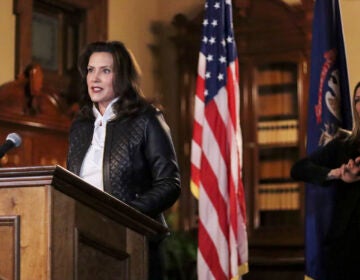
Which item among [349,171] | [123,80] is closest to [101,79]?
[123,80]

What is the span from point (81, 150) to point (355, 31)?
4259 millimetres

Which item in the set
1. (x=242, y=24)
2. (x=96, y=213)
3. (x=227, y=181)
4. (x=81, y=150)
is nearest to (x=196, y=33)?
(x=242, y=24)

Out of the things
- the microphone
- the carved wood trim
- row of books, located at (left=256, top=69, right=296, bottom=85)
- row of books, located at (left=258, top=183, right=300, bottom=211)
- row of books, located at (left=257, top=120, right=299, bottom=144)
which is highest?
row of books, located at (left=256, top=69, right=296, bottom=85)

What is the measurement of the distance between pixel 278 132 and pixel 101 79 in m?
4.03

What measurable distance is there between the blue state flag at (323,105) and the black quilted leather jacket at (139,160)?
1764mm

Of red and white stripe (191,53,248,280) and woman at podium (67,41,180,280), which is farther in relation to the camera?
red and white stripe (191,53,248,280)

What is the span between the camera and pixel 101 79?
2715 mm

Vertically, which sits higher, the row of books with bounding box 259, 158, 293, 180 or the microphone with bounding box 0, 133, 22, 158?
the microphone with bounding box 0, 133, 22, 158

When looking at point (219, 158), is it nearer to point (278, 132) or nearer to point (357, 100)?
point (357, 100)

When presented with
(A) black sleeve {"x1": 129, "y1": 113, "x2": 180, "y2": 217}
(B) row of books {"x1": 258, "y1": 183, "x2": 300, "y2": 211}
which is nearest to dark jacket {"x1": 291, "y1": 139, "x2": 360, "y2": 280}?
(A) black sleeve {"x1": 129, "y1": 113, "x2": 180, "y2": 217}

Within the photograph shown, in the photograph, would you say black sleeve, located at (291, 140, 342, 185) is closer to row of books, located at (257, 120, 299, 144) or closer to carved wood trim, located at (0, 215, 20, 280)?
carved wood trim, located at (0, 215, 20, 280)

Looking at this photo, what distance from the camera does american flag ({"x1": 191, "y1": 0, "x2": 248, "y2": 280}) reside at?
15.0 feet

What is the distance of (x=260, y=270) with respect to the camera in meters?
6.27

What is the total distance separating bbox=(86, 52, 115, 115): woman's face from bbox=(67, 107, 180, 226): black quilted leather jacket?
0.30 ft
